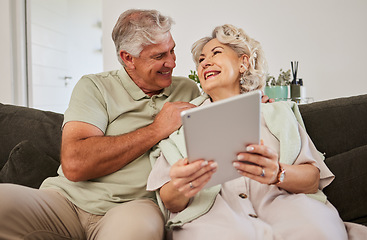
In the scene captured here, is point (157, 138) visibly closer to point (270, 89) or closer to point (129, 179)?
point (129, 179)

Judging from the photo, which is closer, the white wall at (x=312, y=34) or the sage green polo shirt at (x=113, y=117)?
the sage green polo shirt at (x=113, y=117)

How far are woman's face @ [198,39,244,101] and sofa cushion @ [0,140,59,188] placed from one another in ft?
2.95

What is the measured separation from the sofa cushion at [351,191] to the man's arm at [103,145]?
2.35 ft

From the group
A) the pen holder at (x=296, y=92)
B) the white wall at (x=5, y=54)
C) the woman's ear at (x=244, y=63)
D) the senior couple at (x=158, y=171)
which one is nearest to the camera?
the senior couple at (x=158, y=171)

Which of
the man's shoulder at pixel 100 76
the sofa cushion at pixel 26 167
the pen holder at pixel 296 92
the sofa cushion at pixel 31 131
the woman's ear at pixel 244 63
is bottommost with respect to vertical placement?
the sofa cushion at pixel 26 167

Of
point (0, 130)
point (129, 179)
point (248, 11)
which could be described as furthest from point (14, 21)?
point (129, 179)

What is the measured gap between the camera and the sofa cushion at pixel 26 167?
1.84 meters

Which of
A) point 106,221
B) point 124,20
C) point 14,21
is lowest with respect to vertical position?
point 106,221

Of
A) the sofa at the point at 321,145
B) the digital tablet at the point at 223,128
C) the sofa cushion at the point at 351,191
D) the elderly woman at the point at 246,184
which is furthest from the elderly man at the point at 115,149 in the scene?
the sofa cushion at the point at 351,191

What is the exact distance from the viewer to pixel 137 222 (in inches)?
50.6

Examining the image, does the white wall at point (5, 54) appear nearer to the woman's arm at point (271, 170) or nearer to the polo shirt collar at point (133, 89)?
the polo shirt collar at point (133, 89)

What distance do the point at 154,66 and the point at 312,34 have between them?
318 cm

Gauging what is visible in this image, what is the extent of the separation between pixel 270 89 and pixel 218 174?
6.26 feet

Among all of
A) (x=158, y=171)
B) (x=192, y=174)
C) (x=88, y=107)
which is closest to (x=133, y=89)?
(x=88, y=107)
